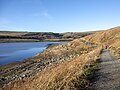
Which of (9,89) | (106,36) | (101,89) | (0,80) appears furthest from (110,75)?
(106,36)

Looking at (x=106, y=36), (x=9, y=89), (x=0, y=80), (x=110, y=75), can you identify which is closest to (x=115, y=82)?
Answer: (x=110, y=75)

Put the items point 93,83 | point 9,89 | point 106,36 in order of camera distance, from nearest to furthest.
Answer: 1. point 93,83
2. point 9,89
3. point 106,36

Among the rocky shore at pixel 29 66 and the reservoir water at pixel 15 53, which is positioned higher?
the rocky shore at pixel 29 66

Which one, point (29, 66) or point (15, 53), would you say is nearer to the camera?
point (29, 66)

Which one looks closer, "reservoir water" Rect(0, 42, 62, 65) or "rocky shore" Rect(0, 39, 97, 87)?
"rocky shore" Rect(0, 39, 97, 87)

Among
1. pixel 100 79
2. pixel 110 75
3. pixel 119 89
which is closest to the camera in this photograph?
pixel 119 89

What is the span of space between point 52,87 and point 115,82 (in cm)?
342

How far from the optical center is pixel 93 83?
40.4ft

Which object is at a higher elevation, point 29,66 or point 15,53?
point 29,66

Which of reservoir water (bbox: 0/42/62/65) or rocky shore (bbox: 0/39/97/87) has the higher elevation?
rocky shore (bbox: 0/39/97/87)

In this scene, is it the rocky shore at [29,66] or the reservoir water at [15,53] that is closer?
the rocky shore at [29,66]

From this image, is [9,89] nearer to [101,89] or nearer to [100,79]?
[100,79]

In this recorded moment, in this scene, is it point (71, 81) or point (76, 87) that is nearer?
point (76, 87)

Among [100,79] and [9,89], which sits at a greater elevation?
[100,79]
